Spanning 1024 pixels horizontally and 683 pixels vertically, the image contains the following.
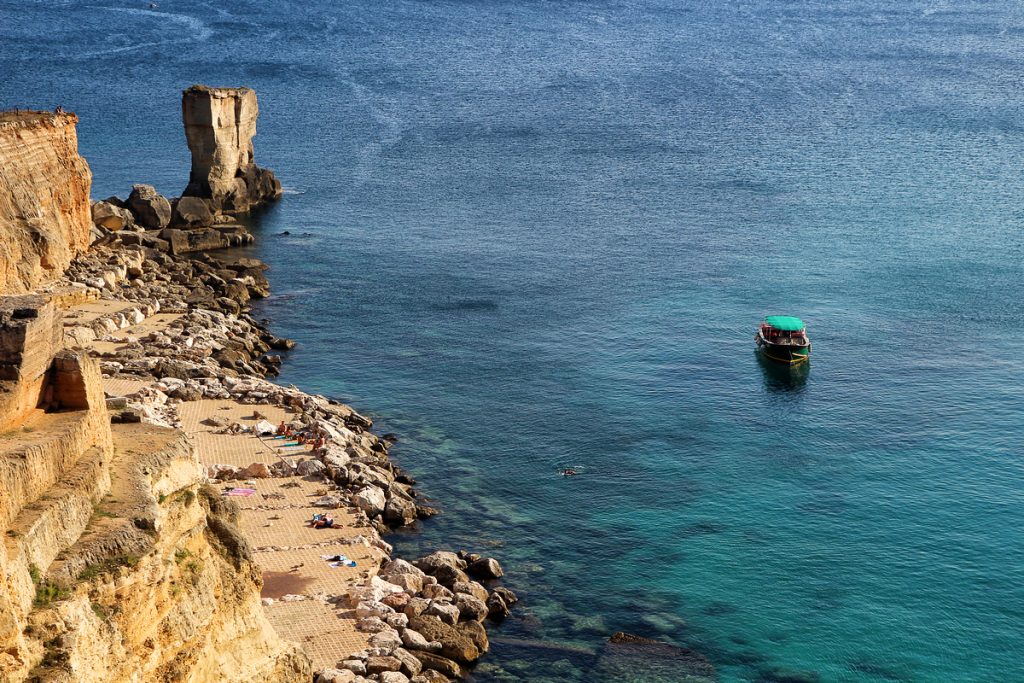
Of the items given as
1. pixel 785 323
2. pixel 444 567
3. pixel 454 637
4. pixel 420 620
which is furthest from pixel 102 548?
pixel 785 323

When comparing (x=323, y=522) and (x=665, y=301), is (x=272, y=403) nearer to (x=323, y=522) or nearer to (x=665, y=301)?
(x=323, y=522)

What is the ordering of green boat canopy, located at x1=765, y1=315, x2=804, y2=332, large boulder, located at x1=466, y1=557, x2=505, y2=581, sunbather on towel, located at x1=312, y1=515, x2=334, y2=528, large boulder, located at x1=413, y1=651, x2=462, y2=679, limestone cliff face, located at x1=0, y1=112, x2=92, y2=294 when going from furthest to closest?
green boat canopy, located at x1=765, y1=315, x2=804, y2=332 → limestone cliff face, located at x1=0, y1=112, x2=92, y2=294 → sunbather on towel, located at x1=312, y1=515, x2=334, y2=528 → large boulder, located at x1=466, y1=557, x2=505, y2=581 → large boulder, located at x1=413, y1=651, x2=462, y2=679

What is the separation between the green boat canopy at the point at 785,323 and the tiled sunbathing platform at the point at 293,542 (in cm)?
3323

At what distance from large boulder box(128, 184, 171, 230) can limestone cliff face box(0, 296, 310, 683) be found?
63.1 meters

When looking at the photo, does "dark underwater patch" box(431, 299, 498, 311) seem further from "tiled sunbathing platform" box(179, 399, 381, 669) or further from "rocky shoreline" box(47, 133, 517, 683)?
"tiled sunbathing platform" box(179, 399, 381, 669)

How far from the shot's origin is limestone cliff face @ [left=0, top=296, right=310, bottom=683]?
2680cm

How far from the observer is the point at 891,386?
235 feet

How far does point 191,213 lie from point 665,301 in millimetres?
40464

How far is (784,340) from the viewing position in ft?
248

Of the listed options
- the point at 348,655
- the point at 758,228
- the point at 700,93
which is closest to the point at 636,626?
the point at 348,655

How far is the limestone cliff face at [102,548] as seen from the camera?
87.9ft

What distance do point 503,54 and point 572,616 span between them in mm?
150247

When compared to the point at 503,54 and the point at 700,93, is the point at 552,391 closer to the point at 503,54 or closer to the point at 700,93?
the point at 700,93

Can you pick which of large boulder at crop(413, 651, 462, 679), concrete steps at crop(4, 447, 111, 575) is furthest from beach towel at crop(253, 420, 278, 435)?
concrete steps at crop(4, 447, 111, 575)
